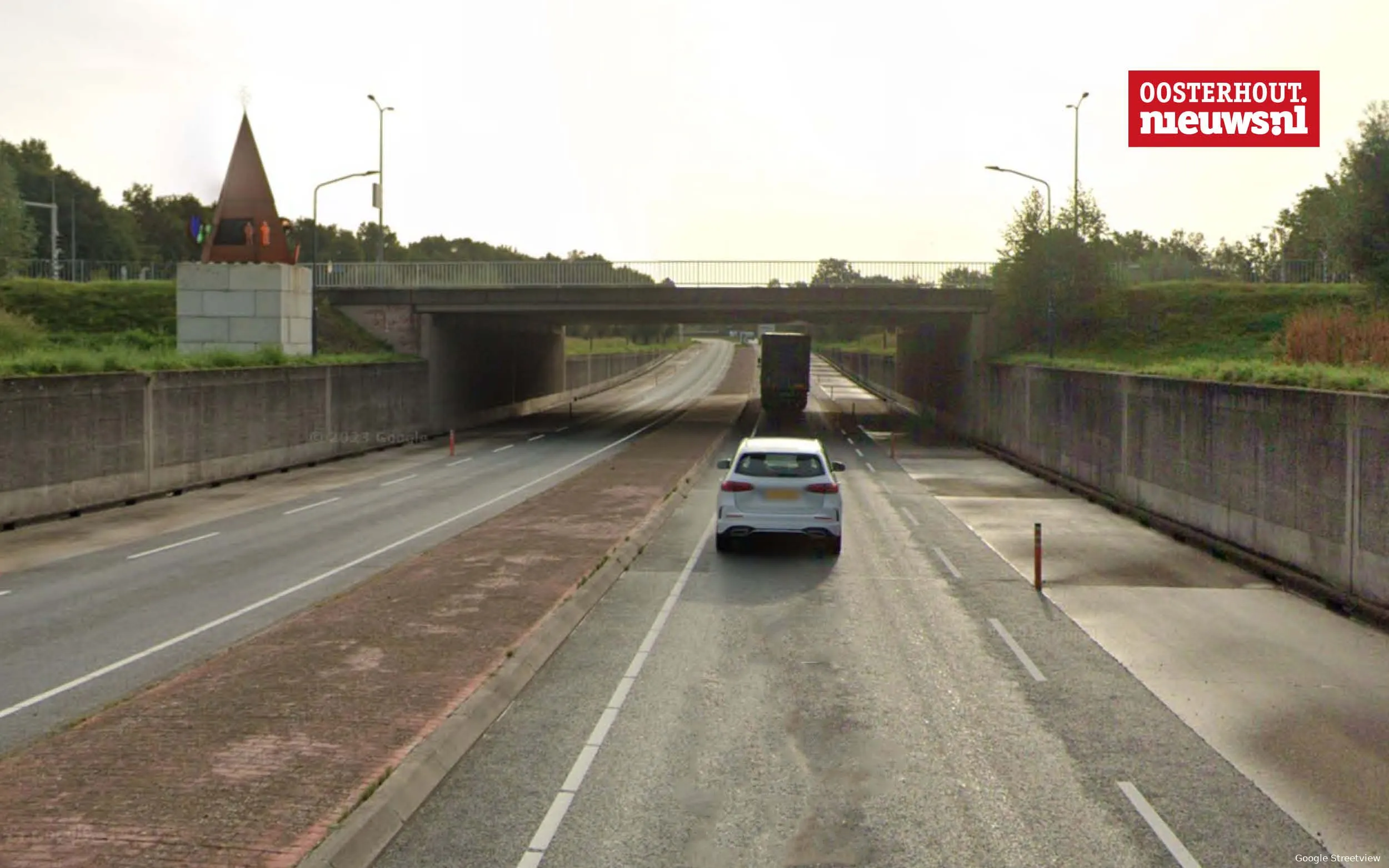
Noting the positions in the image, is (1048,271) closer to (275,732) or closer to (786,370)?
(786,370)

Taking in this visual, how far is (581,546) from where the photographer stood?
19.4 m

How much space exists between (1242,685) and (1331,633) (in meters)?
3.28

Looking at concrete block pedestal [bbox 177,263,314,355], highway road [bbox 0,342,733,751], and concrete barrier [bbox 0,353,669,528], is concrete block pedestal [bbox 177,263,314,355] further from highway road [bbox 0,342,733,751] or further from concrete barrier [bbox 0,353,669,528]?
highway road [bbox 0,342,733,751]

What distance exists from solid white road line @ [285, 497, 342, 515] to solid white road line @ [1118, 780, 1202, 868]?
20648 mm

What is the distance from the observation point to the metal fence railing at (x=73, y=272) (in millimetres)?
55531

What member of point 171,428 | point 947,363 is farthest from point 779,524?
point 947,363

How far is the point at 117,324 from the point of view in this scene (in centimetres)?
4909

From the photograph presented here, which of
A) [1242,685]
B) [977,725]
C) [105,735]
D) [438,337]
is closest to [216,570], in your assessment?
[105,735]

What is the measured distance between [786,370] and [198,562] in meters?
45.2

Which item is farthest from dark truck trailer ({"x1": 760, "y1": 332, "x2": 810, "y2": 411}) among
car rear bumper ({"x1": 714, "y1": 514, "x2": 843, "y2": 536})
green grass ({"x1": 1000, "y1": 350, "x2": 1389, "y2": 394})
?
car rear bumper ({"x1": 714, "y1": 514, "x2": 843, "y2": 536})

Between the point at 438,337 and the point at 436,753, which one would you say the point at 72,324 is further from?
the point at 436,753

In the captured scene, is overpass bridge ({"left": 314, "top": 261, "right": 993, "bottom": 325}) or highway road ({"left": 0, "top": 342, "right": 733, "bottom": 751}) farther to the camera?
overpass bridge ({"left": 314, "top": 261, "right": 993, "bottom": 325})

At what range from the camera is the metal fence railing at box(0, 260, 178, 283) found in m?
55.5

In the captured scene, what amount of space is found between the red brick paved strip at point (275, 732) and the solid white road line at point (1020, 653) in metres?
5.34
